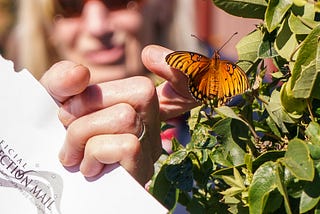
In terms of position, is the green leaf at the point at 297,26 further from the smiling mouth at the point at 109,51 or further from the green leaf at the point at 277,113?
the smiling mouth at the point at 109,51

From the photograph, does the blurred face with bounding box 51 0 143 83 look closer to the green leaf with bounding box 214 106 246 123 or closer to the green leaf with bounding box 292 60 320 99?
the green leaf with bounding box 214 106 246 123

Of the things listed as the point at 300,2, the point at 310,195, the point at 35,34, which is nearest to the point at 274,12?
the point at 300,2

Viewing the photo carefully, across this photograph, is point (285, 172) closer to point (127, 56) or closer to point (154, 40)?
point (127, 56)

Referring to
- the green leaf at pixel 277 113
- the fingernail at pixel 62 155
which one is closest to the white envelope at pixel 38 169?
the fingernail at pixel 62 155

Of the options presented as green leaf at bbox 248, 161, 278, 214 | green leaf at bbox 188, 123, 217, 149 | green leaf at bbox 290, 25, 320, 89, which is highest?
green leaf at bbox 290, 25, 320, 89

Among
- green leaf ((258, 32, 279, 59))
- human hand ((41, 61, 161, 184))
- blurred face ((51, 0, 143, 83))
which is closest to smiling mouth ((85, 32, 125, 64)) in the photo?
blurred face ((51, 0, 143, 83))

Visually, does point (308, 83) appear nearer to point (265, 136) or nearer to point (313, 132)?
point (313, 132)

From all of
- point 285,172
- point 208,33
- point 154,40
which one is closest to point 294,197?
point 285,172

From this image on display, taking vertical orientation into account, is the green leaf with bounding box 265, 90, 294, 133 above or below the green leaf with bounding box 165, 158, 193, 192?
above
